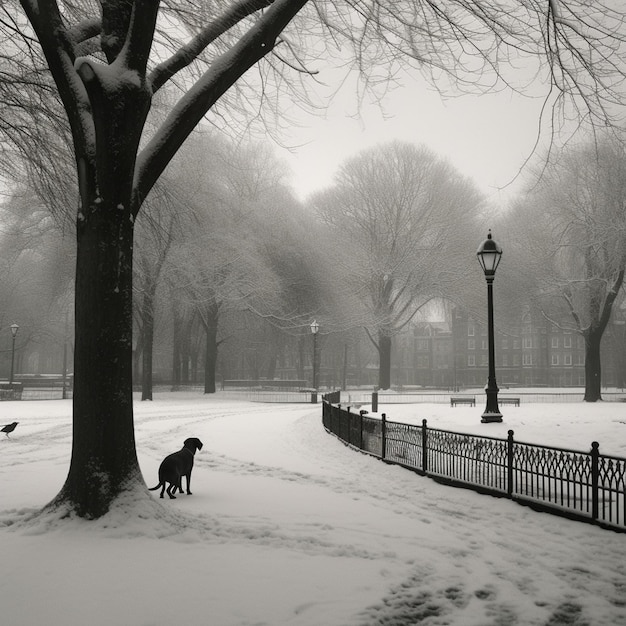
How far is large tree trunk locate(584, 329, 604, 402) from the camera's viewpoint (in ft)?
111

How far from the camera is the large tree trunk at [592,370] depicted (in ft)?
111

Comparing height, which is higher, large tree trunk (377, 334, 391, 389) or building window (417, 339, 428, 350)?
building window (417, 339, 428, 350)

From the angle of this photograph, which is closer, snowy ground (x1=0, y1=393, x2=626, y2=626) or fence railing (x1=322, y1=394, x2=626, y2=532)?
snowy ground (x1=0, y1=393, x2=626, y2=626)

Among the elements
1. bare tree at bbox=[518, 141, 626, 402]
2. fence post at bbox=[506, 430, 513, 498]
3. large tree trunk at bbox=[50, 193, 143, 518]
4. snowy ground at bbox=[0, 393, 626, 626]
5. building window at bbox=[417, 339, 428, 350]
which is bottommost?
snowy ground at bbox=[0, 393, 626, 626]

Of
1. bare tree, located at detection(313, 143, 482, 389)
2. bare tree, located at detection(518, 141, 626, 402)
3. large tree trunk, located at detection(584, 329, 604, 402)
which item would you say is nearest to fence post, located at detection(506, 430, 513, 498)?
bare tree, located at detection(518, 141, 626, 402)

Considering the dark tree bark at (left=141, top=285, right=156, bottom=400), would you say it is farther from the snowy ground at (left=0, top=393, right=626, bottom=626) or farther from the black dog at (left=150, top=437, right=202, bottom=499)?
the black dog at (left=150, top=437, right=202, bottom=499)

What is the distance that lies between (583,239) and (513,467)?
87.1ft

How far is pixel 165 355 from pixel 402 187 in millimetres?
27668

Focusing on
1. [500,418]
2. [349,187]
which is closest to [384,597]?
[500,418]

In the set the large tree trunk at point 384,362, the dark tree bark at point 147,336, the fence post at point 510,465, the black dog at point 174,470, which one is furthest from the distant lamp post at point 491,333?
the large tree trunk at point 384,362

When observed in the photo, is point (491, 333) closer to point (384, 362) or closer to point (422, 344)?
point (384, 362)

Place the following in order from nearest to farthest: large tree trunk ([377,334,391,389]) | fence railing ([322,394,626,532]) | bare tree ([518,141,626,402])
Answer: fence railing ([322,394,626,532]) < bare tree ([518,141,626,402]) < large tree trunk ([377,334,391,389])

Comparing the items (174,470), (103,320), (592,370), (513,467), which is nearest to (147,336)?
(592,370)

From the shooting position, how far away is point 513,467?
938cm
